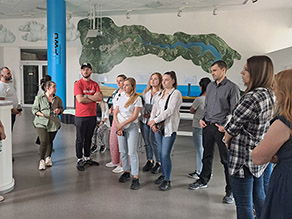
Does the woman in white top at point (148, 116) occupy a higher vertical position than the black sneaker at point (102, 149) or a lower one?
higher

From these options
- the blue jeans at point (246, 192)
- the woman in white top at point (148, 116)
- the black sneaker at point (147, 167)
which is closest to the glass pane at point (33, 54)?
the woman in white top at point (148, 116)

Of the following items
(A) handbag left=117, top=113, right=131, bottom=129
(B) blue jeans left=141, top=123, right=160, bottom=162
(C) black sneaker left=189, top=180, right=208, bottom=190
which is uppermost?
(A) handbag left=117, top=113, right=131, bottom=129

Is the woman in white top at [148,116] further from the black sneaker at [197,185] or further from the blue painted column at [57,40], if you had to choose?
the blue painted column at [57,40]

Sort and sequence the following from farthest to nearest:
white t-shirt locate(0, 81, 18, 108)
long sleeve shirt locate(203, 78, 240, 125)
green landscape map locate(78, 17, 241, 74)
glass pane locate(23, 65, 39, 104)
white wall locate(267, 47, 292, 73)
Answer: glass pane locate(23, 65, 39, 104) → green landscape map locate(78, 17, 241, 74) → white wall locate(267, 47, 292, 73) → white t-shirt locate(0, 81, 18, 108) → long sleeve shirt locate(203, 78, 240, 125)

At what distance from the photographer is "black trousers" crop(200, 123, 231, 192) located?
9.35ft

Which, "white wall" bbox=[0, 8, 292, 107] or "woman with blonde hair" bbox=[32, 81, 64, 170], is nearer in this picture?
"woman with blonde hair" bbox=[32, 81, 64, 170]

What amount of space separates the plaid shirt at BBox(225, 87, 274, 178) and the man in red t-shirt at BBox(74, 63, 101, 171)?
247cm

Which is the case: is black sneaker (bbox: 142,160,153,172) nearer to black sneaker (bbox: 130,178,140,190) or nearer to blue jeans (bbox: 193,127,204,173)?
black sneaker (bbox: 130,178,140,190)

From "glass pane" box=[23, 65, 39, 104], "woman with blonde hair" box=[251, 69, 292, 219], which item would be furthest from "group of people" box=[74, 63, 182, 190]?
"glass pane" box=[23, 65, 39, 104]

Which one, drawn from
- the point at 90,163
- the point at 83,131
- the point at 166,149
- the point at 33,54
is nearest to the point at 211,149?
the point at 166,149

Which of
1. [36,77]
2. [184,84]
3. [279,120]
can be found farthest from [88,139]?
[36,77]

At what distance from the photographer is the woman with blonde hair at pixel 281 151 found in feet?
4.17

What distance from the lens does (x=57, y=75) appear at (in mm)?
7410

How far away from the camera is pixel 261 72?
5.83 feet
